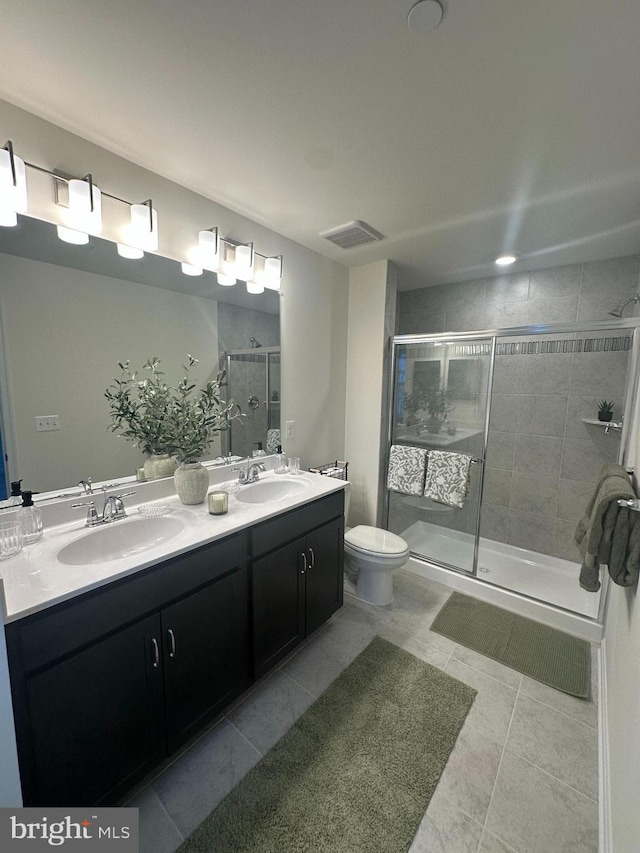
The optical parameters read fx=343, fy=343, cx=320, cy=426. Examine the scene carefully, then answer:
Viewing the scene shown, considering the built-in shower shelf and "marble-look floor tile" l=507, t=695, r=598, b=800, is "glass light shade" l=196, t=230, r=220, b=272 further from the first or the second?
the built-in shower shelf

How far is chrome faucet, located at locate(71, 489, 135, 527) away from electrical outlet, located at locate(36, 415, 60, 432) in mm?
327

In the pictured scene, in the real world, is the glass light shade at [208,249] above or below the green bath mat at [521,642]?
above

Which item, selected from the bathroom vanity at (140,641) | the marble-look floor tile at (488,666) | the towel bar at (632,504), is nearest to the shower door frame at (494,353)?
the marble-look floor tile at (488,666)

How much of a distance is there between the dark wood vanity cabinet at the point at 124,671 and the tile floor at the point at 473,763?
15cm

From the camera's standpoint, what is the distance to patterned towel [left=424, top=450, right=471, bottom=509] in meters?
2.54

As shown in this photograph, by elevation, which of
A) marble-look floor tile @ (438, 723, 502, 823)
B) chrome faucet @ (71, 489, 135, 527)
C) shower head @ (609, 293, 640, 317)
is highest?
shower head @ (609, 293, 640, 317)

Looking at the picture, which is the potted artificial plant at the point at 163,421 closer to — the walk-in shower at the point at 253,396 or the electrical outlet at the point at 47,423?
the electrical outlet at the point at 47,423

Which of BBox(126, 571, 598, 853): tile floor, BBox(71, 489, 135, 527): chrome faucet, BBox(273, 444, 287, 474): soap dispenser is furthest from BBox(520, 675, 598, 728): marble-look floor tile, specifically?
BBox(71, 489, 135, 527): chrome faucet

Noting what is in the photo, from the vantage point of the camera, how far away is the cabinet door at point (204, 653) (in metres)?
1.23

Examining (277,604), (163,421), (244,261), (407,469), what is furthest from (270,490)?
(244,261)

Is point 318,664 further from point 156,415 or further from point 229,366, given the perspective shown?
point 229,366

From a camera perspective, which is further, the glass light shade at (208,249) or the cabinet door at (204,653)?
the glass light shade at (208,249)

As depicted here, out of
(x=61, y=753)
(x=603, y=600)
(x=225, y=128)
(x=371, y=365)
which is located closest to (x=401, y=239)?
(x=371, y=365)

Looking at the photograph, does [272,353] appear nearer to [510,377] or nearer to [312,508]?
[312,508]
